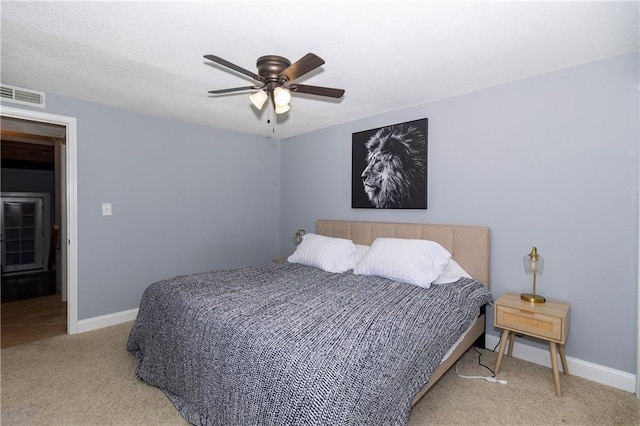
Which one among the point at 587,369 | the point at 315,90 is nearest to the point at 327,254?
the point at 315,90

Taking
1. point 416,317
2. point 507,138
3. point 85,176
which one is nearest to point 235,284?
point 416,317

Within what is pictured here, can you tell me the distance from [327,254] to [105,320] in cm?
242

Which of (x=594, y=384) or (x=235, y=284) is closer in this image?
(x=594, y=384)

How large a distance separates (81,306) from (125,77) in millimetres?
2272

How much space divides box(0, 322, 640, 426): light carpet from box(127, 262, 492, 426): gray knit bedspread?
0.57ft

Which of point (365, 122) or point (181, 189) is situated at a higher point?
point (365, 122)

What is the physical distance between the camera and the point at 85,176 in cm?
303

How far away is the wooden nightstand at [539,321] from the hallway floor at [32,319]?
399 cm

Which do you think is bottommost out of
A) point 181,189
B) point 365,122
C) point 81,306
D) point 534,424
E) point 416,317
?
point 534,424

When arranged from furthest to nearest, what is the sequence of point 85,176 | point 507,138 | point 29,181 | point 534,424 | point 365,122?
1. point 29,181
2. point 365,122
3. point 85,176
4. point 507,138
5. point 534,424

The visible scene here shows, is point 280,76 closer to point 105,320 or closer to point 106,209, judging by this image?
point 106,209

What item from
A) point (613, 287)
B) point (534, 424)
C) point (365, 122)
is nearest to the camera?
point (534, 424)

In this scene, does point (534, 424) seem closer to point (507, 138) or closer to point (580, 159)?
point (580, 159)

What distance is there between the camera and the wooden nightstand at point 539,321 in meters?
1.98
